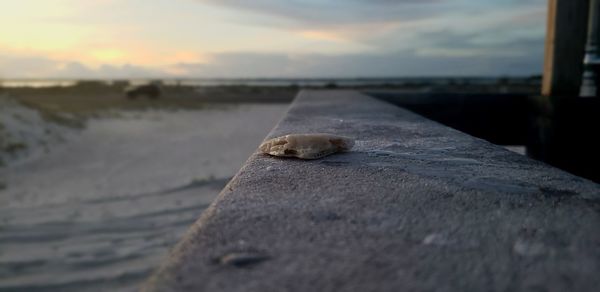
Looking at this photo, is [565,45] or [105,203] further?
[105,203]

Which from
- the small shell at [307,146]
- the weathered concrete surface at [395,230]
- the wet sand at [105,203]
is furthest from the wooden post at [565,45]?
the wet sand at [105,203]

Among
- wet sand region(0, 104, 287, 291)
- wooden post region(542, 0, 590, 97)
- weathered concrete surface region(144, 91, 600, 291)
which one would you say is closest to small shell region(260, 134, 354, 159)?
weathered concrete surface region(144, 91, 600, 291)

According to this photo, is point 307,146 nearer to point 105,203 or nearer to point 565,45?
point 565,45

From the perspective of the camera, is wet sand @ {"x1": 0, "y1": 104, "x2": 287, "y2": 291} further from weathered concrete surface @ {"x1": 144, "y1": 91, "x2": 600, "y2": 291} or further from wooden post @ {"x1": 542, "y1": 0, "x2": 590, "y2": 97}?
wooden post @ {"x1": 542, "y1": 0, "x2": 590, "y2": 97}

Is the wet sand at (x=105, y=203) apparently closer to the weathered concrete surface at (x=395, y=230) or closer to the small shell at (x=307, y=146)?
the small shell at (x=307, y=146)

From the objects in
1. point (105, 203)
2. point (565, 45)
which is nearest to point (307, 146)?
point (565, 45)

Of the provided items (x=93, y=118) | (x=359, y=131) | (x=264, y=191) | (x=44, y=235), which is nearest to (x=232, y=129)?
(x=93, y=118)
